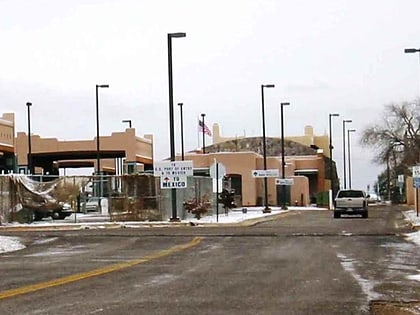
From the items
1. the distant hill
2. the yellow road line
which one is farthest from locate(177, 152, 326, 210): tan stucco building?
the yellow road line

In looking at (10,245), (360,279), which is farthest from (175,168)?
(360,279)

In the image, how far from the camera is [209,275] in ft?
51.3

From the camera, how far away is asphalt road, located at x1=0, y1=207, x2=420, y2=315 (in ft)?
38.4

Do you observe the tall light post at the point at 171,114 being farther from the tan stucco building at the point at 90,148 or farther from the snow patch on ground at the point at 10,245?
the tan stucco building at the point at 90,148

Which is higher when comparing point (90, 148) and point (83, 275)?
point (90, 148)

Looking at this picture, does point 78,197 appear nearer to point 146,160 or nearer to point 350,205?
point 350,205

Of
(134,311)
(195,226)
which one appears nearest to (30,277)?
(134,311)

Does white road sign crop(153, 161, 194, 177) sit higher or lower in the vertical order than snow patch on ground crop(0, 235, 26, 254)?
higher

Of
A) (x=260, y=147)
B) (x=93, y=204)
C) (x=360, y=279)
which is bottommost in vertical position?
(x=360, y=279)

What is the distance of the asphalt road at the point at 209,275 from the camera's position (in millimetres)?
11695

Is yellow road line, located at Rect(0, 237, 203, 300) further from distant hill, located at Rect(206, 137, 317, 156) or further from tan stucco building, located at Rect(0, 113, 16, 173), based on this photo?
distant hill, located at Rect(206, 137, 317, 156)

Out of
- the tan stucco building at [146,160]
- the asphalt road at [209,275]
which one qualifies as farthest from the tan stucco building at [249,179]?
the asphalt road at [209,275]

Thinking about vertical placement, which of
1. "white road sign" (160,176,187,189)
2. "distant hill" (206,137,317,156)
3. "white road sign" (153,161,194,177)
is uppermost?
"distant hill" (206,137,317,156)

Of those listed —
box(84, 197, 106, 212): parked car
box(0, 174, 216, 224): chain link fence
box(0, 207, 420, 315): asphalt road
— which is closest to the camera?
box(0, 207, 420, 315): asphalt road
